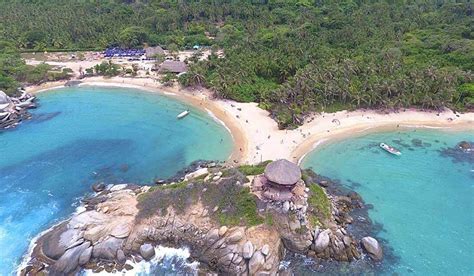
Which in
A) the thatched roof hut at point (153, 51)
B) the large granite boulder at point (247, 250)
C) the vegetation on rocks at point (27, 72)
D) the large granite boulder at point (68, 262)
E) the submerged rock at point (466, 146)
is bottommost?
the large granite boulder at point (68, 262)

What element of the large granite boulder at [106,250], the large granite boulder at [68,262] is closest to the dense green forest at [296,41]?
the large granite boulder at [106,250]

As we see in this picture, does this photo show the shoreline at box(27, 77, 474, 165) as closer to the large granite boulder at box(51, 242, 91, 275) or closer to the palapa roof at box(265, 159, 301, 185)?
the palapa roof at box(265, 159, 301, 185)

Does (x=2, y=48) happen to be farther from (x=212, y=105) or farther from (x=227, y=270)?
(x=227, y=270)

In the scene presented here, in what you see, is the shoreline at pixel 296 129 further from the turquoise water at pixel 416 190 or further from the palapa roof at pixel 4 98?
the palapa roof at pixel 4 98

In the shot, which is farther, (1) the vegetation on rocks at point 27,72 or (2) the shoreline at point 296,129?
(1) the vegetation on rocks at point 27,72

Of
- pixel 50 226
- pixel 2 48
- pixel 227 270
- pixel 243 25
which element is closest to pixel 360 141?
pixel 227 270

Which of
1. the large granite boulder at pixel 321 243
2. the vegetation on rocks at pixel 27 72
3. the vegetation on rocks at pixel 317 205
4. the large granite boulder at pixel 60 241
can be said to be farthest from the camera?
the vegetation on rocks at pixel 27 72

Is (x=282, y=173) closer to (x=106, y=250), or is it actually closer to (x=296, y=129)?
(x=106, y=250)

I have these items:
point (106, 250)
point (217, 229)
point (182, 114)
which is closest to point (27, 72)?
point (182, 114)
